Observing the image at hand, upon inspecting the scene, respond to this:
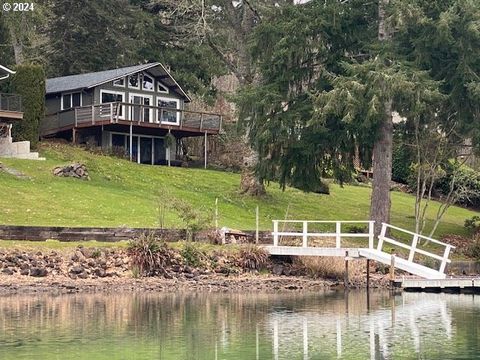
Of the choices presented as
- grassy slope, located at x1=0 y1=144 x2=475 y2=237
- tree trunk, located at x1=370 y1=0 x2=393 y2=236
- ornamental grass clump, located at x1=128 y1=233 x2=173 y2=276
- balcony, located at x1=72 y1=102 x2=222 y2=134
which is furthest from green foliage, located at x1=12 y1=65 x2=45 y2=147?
ornamental grass clump, located at x1=128 y1=233 x2=173 y2=276

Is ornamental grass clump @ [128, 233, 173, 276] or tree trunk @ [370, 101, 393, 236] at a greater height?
tree trunk @ [370, 101, 393, 236]

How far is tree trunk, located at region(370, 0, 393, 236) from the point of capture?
4238 cm

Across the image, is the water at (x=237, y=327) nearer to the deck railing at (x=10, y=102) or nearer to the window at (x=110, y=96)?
the deck railing at (x=10, y=102)

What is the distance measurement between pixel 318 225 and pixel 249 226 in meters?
4.31

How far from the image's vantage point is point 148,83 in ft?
212

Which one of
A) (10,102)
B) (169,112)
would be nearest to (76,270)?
(10,102)

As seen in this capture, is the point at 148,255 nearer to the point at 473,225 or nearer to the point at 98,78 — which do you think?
the point at 473,225

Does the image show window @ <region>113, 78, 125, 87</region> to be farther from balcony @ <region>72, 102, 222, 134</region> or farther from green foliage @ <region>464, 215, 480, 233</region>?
green foliage @ <region>464, 215, 480, 233</region>

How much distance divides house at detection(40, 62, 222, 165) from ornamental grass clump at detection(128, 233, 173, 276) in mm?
24338

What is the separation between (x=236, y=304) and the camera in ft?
99.9

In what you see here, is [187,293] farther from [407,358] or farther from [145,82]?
[145,82]

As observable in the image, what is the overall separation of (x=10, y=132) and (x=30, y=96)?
2.73m

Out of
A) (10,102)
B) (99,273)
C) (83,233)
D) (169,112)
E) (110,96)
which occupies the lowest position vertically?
(99,273)

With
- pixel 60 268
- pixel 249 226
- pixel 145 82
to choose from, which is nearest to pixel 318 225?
pixel 249 226
